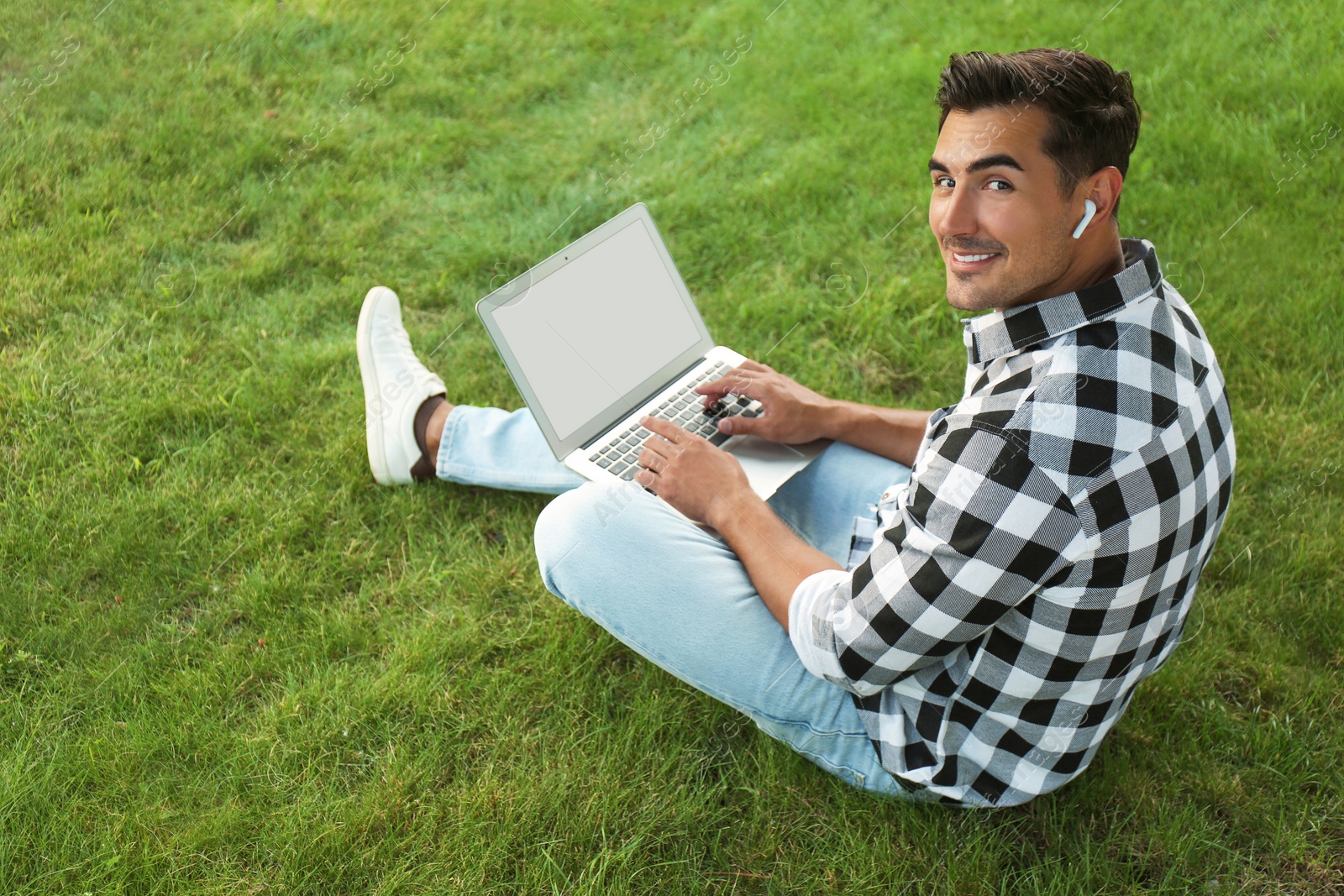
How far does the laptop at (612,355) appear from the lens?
2.22 meters

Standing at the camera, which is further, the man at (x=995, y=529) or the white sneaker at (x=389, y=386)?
the white sneaker at (x=389, y=386)

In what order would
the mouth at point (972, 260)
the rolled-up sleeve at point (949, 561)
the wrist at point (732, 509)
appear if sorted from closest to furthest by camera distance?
the rolled-up sleeve at point (949, 561)
the mouth at point (972, 260)
the wrist at point (732, 509)

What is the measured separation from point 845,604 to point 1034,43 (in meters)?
3.40

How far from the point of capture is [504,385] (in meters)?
3.05

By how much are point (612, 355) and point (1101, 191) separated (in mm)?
1129

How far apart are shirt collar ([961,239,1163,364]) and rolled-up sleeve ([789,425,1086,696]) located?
0.21 m

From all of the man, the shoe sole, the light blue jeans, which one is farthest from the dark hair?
the shoe sole

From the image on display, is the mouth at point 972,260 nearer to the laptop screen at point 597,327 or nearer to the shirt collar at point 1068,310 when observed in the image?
the shirt collar at point 1068,310

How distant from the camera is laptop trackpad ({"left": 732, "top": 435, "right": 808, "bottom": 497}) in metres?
2.21

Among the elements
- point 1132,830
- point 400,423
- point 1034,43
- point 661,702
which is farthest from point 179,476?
point 1034,43

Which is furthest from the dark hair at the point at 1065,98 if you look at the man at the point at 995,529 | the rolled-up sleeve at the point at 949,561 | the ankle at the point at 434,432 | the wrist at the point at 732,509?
the ankle at the point at 434,432

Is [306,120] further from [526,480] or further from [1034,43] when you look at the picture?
[1034,43]

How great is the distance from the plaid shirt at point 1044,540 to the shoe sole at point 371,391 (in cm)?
138

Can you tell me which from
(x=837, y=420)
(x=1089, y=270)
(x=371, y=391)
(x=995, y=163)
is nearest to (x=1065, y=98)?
(x=995, y=163)
